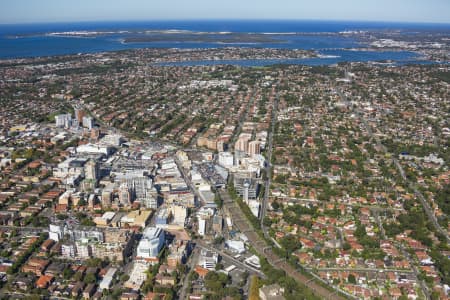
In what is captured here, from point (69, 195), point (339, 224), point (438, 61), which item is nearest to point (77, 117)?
point (69, 195)

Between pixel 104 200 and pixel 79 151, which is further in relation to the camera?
pixel 79 151

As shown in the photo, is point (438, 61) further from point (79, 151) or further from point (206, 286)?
point (206, 286)

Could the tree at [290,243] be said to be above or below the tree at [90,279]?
above

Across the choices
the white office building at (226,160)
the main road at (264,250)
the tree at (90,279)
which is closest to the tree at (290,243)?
the main road at (264,250)

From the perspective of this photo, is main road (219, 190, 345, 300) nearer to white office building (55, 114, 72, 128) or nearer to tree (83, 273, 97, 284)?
tree (83, 273, 97, 284)

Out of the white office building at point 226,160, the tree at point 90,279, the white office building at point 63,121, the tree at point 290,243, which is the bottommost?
the tree at point 90,279

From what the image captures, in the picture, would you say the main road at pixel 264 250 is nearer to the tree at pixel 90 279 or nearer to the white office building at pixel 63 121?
the tree at pixel 90 279

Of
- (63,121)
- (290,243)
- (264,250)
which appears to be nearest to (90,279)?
(264,250)

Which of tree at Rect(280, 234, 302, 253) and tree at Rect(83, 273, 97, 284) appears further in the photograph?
tree at Rect(280, 234, 302, 253)

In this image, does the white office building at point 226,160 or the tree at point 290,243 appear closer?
the tree at point 290,243

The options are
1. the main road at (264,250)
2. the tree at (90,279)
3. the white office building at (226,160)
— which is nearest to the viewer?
the main road at (264,250)

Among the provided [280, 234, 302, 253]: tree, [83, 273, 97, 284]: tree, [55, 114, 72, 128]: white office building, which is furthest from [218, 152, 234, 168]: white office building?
[55, 114, 72, 128]: white office building
